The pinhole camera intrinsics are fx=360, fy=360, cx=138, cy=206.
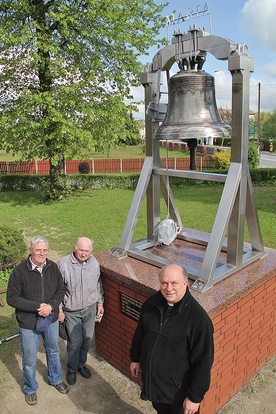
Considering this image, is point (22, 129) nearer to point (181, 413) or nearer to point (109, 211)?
point (109, 211)

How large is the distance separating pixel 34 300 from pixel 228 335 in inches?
72.4

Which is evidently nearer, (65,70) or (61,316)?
(61,316)

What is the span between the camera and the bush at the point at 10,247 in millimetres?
6953

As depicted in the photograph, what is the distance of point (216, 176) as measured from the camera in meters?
3.58

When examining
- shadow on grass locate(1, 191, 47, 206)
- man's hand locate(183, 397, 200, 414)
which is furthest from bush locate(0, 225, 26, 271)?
shadow on grass locate(1, 191, 47, 206)

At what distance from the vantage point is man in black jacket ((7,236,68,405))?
130 inches

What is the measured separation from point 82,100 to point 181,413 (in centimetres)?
1169

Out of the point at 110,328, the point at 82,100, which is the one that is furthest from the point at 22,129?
the point at 110,328

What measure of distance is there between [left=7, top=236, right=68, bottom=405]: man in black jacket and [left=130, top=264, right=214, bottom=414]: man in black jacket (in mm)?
1185

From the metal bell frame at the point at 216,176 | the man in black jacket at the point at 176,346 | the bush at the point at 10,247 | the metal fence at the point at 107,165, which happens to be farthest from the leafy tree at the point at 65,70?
the metal fence at the point at 107,165

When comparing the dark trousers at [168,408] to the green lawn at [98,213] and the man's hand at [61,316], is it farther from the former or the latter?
the green lawn at [98,213]

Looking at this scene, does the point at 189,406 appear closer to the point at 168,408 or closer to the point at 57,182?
the point at 168,408

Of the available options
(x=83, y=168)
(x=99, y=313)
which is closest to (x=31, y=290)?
(x=99, y=313)

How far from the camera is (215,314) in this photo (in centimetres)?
308
